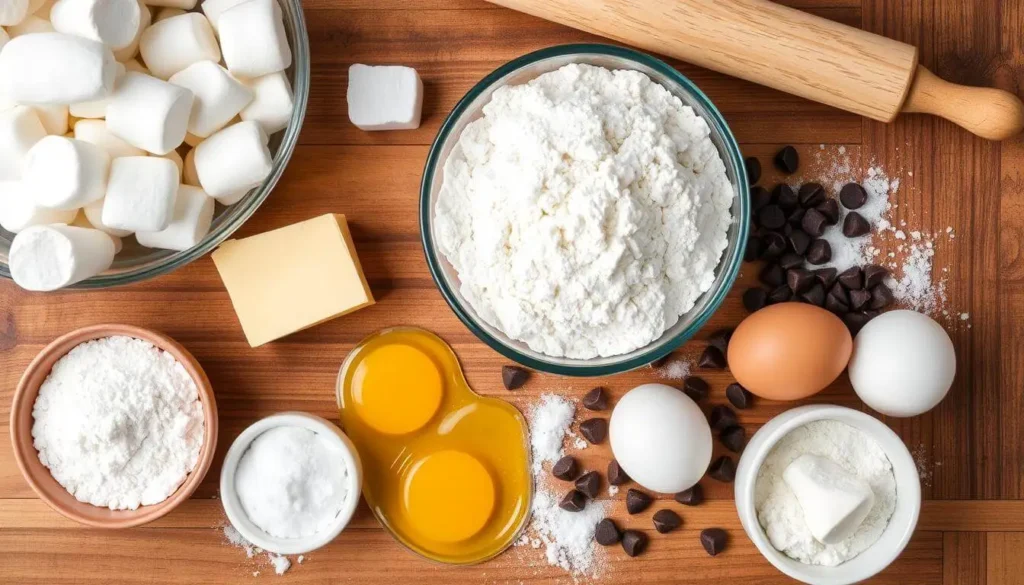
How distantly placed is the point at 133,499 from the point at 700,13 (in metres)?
1.27

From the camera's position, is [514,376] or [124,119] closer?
[124,119]

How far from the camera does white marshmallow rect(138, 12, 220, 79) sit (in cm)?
129

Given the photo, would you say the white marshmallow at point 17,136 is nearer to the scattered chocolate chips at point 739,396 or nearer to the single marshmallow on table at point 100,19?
the single marshmallow on table at point 100,19

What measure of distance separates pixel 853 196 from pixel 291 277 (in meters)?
1.00

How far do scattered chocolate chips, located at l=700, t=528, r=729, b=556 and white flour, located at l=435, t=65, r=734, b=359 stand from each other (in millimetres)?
419

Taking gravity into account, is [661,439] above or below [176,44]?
below

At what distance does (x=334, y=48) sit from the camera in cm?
147

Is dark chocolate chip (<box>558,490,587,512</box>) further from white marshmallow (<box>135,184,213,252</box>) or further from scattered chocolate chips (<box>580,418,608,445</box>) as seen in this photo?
white marshmallow (<box>135,184,213,252</box>)

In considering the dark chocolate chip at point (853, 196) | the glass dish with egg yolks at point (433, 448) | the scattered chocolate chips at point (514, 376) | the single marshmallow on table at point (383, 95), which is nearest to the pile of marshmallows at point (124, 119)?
the single marshmallow on table at point (383, 95)

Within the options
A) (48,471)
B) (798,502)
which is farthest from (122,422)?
(798,502)

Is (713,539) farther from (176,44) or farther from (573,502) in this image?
(176,44)

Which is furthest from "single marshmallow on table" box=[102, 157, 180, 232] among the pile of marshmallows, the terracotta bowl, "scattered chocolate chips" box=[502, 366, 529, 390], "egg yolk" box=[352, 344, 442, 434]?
"scattered chocolate chips" box=[502, 366, 529, 390]

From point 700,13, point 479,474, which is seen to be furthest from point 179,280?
point 700,13

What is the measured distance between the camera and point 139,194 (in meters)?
1.25
